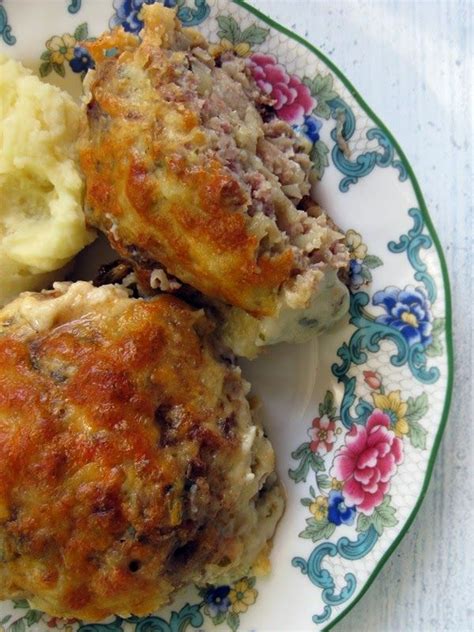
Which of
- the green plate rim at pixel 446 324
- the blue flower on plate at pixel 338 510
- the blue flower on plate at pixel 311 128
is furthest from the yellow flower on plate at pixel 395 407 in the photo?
the blue flower on plate at pixel 311 128

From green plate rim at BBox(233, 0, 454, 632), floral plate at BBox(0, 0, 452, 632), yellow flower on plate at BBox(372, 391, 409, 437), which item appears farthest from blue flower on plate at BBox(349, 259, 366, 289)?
yellow flower on plate at BBox(372, 391, 409, 437)

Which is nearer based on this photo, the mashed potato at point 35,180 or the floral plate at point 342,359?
the mashed potato at point 35,180

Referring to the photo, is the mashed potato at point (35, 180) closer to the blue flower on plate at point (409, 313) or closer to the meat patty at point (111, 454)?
the meat patty at point (111, 454)

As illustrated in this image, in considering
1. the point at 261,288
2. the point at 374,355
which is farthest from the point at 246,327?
the point at 374,355

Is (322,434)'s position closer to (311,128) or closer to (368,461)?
(368,461)

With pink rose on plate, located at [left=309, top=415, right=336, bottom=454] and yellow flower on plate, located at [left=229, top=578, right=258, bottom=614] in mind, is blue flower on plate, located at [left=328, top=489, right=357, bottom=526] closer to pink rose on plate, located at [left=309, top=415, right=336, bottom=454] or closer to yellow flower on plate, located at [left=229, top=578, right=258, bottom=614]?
pink rose on plate, located at [left=309, top=415, right=336, bottom=454]

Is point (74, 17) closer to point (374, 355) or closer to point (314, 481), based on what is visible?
point (374, 355)
